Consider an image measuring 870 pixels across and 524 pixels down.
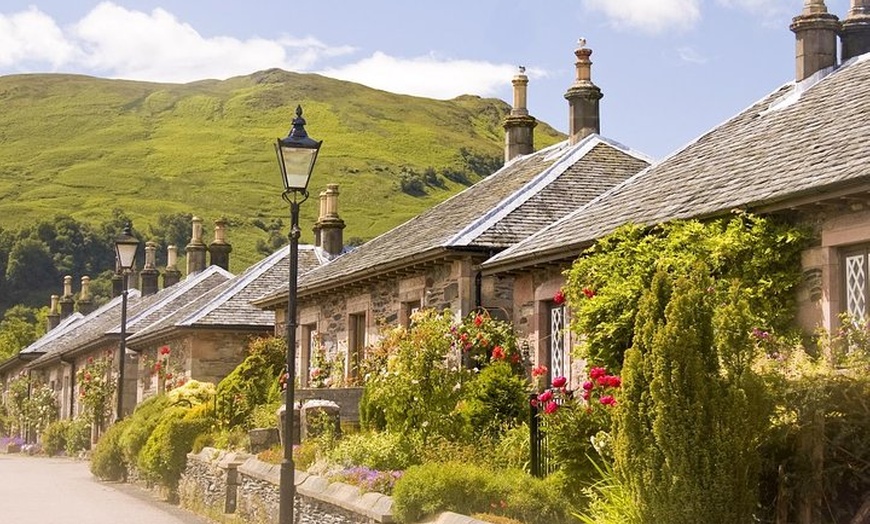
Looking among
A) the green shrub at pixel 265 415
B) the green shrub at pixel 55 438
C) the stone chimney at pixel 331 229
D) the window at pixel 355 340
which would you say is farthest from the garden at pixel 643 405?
the green shrub at pixel 55 438

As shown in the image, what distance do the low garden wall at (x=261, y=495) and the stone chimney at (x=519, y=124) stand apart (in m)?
9.81

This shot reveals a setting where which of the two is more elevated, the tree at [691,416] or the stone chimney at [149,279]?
A: the stone chimney at [149,279]

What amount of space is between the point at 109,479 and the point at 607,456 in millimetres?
18958

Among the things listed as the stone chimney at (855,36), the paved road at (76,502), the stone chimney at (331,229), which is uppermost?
the stone chimney at (855,36)

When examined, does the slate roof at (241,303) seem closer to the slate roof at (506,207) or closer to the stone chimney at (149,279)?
the slate roof at (506,207)

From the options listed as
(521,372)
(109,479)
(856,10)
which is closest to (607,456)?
(521,372)

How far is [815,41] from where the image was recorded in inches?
777

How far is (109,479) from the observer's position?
99.2ft

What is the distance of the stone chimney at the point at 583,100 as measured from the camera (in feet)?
86.7

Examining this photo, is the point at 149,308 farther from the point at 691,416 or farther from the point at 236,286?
the point at 691,416

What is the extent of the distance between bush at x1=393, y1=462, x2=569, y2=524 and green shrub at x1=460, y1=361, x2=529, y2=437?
3863mm

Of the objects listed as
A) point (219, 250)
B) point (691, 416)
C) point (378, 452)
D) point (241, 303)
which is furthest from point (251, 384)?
point (219, 250)

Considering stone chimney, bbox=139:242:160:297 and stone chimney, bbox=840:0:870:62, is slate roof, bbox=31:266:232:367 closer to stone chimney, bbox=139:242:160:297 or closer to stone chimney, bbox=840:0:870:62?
stone chimney, bbox=139:242:160:297

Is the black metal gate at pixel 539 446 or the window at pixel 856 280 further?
the black metal gate at pixel 539 446
